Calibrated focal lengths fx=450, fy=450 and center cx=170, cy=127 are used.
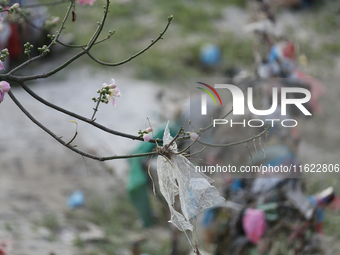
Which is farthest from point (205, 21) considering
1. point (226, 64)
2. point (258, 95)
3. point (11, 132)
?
point (258, 95)

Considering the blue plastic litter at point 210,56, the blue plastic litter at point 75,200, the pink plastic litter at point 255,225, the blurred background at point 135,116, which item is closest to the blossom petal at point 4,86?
the blurred background at point 135,116

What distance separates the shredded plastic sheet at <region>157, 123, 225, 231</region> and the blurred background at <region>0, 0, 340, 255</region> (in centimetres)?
8

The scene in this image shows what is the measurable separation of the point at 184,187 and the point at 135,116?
15.7 feet

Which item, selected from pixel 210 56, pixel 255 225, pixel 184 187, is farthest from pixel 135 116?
pixel 184 187

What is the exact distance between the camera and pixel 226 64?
7562mm

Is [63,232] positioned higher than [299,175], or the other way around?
[299,175]

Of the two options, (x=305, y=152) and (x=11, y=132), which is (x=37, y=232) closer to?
(x=11, y=132)

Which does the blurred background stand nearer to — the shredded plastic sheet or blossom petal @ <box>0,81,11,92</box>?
the shredded plastic sheet

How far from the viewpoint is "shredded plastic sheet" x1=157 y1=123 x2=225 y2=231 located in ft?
4.47

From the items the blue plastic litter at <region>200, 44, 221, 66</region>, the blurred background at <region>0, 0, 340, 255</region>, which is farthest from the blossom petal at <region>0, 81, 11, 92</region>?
the blue plastic litter at <region>200, 44, 221, 66</region>

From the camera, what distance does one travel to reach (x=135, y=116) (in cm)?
612

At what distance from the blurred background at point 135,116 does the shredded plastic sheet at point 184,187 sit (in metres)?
0.08

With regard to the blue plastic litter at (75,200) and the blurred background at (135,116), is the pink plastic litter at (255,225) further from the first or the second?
the blue plastic litter at (75,200)

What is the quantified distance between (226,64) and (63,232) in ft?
15.6
